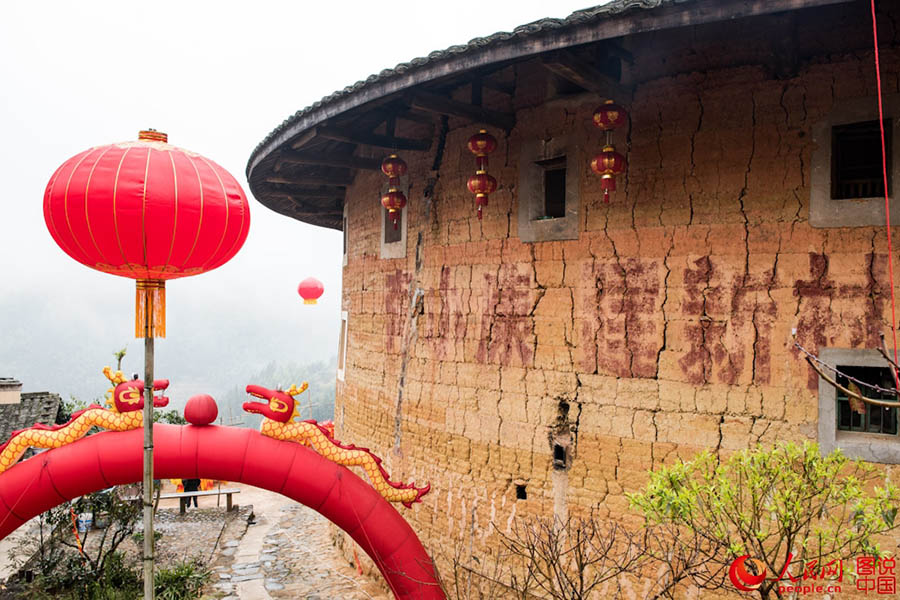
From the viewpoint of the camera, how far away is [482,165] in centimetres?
596

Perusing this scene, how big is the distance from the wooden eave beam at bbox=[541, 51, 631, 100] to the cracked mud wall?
0.23 meters

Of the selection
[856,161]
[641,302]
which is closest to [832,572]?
[641,302]

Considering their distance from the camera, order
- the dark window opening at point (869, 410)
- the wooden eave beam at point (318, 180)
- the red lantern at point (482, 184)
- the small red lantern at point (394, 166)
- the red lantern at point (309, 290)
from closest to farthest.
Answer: the dark window opening at point (869, 410), the red lantern at point (482, 184), the small red lantern at point (394, 166), the wooden eave beam at point (318, 180), the red lantern at point (309, 290)

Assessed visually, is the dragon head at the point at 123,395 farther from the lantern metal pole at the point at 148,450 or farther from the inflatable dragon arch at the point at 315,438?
the lantern metal pole at the point at 148,450

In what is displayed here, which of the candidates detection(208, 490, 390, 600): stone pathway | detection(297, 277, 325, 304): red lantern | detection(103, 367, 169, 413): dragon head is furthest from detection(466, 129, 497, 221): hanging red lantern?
detection(297, 277, 325, 304): red lantern

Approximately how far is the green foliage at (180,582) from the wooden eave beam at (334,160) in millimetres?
5695

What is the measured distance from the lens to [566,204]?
5750 millimetres

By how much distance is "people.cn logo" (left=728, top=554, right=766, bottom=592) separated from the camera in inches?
141

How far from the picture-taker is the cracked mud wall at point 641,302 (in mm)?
4707

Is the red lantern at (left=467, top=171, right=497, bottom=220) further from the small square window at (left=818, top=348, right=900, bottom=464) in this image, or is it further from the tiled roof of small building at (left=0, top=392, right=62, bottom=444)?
the tiled roof of small building at (left=0, top=392, right=62, bottom=444)

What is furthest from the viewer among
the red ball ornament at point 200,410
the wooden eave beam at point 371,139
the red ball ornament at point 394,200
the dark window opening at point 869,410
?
the red ball ornament at point 394,200

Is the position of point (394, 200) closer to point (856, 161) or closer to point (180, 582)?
point (856, 161)

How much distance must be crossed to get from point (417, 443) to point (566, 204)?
3.15 meters

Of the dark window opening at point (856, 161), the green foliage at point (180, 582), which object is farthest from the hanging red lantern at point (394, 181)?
the green foliage at point (180, 582)
